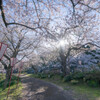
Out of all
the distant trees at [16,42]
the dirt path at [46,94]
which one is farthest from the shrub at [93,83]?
the distant trees at [16,42]

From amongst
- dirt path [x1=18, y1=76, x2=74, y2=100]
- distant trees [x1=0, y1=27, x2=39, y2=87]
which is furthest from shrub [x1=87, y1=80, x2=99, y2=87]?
distant trees [x1=0, y1=27, x2=39, y2=87]

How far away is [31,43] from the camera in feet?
39.4

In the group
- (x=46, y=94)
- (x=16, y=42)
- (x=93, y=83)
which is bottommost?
(x=46, y=94)

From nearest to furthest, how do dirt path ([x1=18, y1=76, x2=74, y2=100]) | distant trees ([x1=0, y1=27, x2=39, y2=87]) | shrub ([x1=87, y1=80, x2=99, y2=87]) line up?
dirt path ([x1=18, y1=76, x2=74, y2=100])
shrub ([x1=87, y1=80, x2=99, y2=87])
distant trees ([x1=0, y1=27, x2=39, y2=87])

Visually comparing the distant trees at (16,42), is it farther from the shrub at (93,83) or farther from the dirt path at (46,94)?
the shrub at (93,83)

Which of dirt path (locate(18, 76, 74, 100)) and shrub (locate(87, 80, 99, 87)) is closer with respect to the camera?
dirt path (locate(18, 76, 74, 100))

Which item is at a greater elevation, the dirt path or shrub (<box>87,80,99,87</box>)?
shrub (<box>87,80,99,87</box>)

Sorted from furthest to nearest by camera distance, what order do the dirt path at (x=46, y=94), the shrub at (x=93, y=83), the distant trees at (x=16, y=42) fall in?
the distant trees at (x=16, y=42) → the shrub at (x=93, y=83) → the dirt path at (x=46, y=94)

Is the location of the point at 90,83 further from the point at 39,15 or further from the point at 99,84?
the point at 39,15

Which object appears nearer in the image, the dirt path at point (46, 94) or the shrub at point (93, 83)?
the dirt path at point (46, 94)

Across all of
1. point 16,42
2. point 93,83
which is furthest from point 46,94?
point 16,42

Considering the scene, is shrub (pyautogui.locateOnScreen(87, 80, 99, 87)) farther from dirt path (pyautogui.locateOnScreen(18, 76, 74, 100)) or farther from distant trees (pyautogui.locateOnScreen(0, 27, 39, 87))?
distant trees (pyautogui.locateOnScreen(0, 27, 39, 87))

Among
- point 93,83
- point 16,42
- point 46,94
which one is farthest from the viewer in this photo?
point 16,42

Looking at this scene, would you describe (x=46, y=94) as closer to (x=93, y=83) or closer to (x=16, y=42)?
(x=93, y=83)
